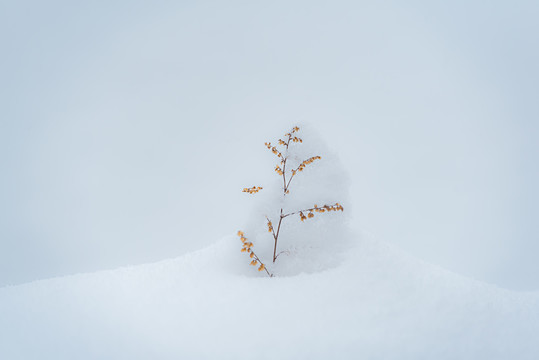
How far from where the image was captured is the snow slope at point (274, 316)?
2133 mm

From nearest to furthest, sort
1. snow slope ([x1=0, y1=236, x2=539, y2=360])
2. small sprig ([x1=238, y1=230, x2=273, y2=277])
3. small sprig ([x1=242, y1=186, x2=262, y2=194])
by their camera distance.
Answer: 1. snow slope ([x1=0, y1=236, x2=539, y2=360])
2. small sprig ([x1=238, y1=230, x2=273, y2=277])
3. small sprig ([x1=242, y1=186, x2=262, y2=194])

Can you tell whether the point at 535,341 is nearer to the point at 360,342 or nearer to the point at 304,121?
the point at 360,342

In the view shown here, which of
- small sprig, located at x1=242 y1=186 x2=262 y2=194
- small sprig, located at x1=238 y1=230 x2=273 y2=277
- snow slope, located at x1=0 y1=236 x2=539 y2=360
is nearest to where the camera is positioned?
snow slope, located at x1=0 y1=236 x2=539 y2=360

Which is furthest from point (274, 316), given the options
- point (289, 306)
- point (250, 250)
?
point (250, 250)

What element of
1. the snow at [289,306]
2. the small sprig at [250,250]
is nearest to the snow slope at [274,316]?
the snow at [289,306]

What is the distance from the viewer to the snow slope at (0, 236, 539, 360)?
213 cm

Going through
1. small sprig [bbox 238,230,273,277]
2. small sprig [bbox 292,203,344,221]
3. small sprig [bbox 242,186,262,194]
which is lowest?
small sprig [bbox 238,230,273,277]

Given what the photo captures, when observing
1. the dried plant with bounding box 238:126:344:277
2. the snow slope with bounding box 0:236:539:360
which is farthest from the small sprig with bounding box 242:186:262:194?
the snow slope with bounding box 0:236:539:360

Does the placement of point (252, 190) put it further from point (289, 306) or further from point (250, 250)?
point (289, 306)

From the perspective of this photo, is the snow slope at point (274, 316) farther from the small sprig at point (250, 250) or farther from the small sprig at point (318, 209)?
the small sprig at point (318, 209)

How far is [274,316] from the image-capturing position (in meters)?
2.46

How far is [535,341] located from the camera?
2.23 m

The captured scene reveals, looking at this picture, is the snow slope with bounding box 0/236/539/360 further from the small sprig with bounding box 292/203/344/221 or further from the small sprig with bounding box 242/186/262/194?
the small sprig with bounding box 242/186/262/194

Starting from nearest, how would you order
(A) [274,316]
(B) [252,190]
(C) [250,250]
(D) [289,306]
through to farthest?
(A) [274,316]
(D) [289,306]
(C) [250,250]
(B) [252,190]
